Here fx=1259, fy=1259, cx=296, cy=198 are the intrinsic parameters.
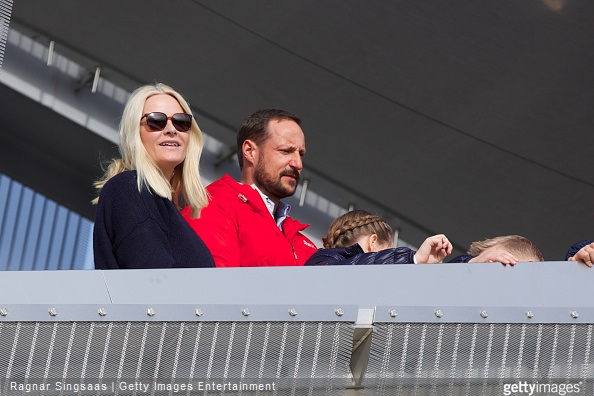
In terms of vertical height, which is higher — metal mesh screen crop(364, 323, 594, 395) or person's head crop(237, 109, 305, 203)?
person's head crop(237, 109, 305, 203)

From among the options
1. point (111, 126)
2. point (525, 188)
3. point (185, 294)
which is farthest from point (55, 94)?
point (185, 294)

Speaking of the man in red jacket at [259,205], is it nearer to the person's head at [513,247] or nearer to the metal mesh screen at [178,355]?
the person's head at [513,247]

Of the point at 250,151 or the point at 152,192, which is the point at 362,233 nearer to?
the point at 250,151

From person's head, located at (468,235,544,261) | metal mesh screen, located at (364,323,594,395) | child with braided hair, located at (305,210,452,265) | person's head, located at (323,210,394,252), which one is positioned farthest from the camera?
person's head, located at (323,210,394,252)

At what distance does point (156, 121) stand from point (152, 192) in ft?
1.02

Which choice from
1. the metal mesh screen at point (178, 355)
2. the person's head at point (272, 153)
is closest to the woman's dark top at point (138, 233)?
the metal mesh screen at point (178, 355)

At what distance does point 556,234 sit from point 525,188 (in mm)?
503

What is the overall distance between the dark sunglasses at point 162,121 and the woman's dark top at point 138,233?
9.1 inches

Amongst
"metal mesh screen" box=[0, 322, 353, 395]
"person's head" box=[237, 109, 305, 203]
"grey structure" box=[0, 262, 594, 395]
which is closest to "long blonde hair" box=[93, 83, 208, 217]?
"grey structure" box=[0, 262, 594, 395]

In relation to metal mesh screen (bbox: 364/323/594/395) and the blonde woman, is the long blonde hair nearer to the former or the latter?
the blonde woman

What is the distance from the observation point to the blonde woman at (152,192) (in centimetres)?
371

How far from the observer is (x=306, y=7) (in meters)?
8.87

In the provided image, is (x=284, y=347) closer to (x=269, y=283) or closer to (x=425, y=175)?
(x=269, y=283)

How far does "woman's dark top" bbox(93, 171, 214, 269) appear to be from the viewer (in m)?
3.69
